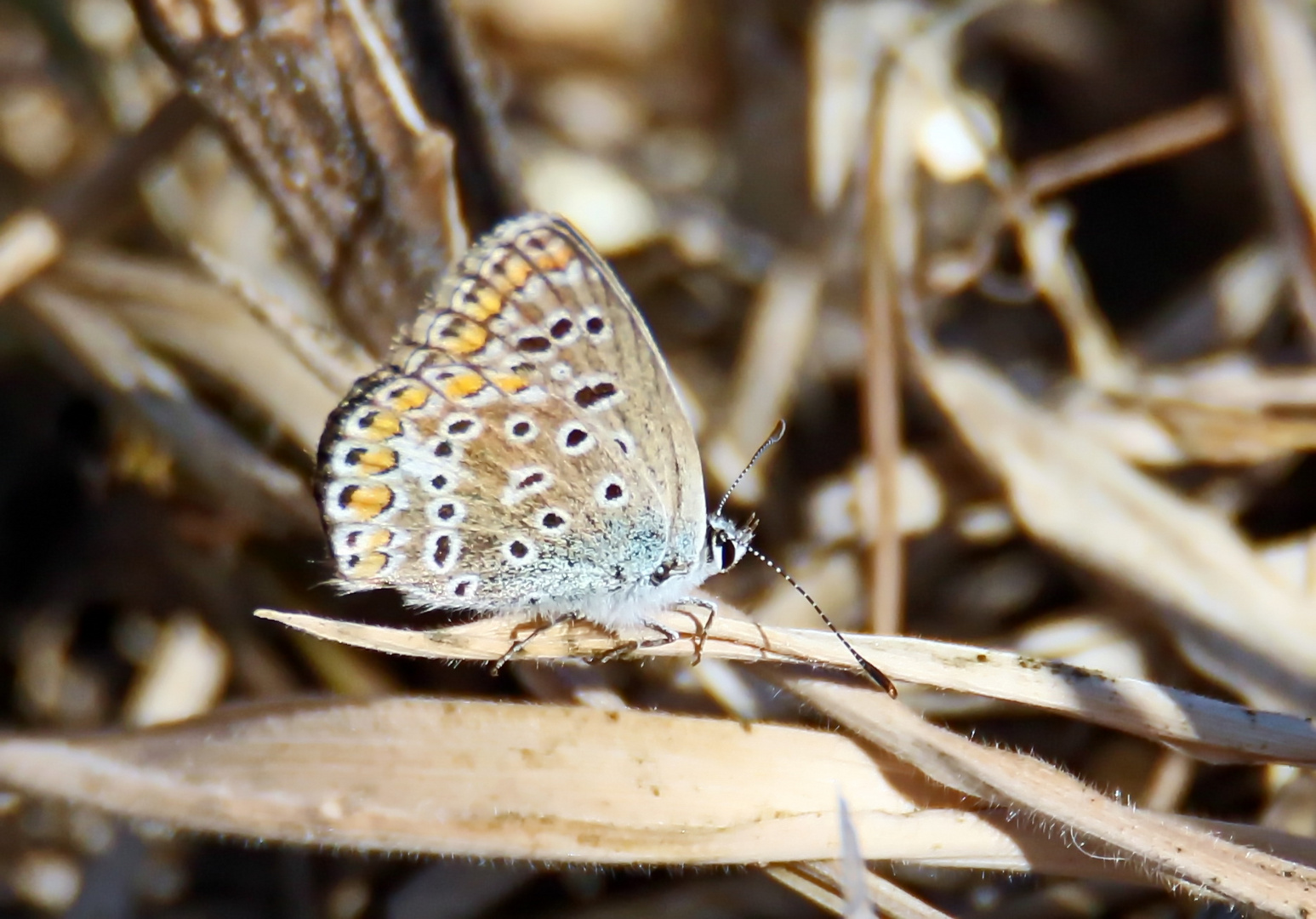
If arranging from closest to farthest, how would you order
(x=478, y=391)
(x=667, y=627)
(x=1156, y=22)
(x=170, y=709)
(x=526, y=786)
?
(x=526, y=786), (x=667, y=627), (x=478, y=391), (x=170, y=709), (x=1156, y=22)

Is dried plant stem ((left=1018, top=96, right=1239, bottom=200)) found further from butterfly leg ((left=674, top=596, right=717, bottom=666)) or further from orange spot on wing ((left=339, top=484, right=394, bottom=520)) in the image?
orange spot on wing ((left=339, top=484, right=394, bottom=520))

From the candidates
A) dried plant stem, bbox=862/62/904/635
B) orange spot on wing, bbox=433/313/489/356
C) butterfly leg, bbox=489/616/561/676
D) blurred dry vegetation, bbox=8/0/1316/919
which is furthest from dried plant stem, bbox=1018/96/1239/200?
butterfly leg, bbox=489/616/561/676

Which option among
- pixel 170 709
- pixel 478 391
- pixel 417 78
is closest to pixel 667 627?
pixel 478 391

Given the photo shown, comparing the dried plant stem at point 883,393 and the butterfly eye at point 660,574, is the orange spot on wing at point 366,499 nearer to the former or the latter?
the butterfly eye at point 660,574

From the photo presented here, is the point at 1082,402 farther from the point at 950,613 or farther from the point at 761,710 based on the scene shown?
the point at 761,710

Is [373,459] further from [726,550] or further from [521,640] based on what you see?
[726,550]

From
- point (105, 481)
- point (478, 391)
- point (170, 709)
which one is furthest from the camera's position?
point (105, 481)

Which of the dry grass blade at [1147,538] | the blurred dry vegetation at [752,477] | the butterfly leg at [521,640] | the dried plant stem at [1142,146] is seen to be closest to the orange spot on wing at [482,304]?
the blurred dry vegetation at [752,477]

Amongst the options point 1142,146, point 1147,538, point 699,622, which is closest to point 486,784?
point 699,622
